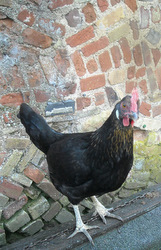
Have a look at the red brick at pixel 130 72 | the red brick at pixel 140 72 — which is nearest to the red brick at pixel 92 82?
the red brick at pixel 130 72

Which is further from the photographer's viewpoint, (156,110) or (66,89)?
(156,110)

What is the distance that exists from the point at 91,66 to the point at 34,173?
0.94m

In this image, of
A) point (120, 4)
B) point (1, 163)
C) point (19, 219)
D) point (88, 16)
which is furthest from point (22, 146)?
point (120, 4)

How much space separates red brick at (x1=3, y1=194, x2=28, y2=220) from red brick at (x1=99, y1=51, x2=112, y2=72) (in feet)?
3.86

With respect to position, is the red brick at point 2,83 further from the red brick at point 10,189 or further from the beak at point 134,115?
the beak at point 134,115

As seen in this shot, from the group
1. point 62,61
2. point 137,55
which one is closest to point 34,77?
point 62,61

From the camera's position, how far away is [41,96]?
6.30ft

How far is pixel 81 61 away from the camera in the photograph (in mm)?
2025

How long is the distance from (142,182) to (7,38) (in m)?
1.73

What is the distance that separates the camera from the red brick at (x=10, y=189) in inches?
71.4

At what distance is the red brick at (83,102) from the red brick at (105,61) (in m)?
0.29

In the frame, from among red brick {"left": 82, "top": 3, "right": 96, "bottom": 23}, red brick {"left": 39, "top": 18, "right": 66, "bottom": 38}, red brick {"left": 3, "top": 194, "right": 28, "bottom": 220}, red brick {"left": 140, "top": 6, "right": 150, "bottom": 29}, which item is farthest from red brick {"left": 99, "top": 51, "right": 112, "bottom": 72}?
red brick {"left": 3, "top": 194, "right": 28, "bottom": 220}

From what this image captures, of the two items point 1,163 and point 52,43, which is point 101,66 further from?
point 1,163

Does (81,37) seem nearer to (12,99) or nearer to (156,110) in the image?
(12,99)
